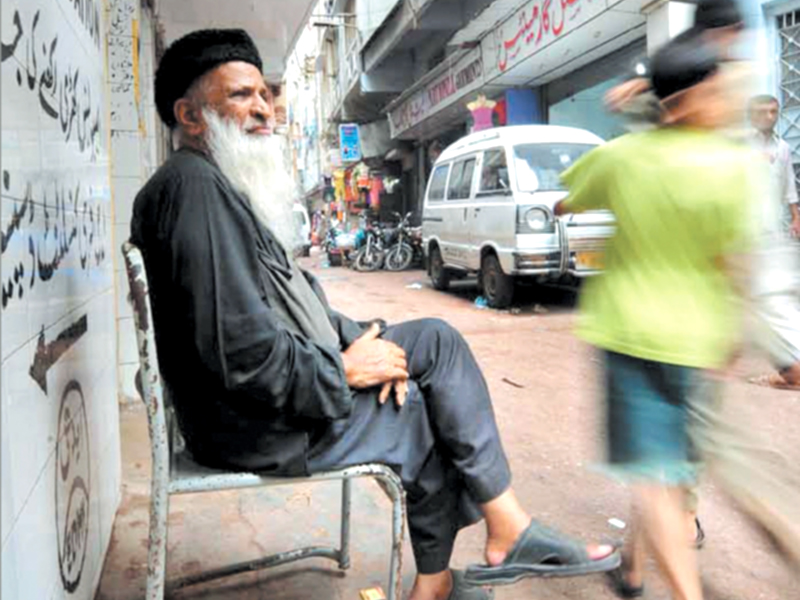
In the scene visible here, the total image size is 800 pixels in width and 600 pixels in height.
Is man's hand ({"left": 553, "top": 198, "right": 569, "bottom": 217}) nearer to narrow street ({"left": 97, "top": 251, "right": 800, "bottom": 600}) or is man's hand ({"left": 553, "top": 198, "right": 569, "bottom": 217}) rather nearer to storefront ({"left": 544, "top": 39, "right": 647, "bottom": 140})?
narrow street ({"left": 97, "top": 251, "right": 800, "bottom": 600})

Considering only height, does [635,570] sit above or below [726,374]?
below

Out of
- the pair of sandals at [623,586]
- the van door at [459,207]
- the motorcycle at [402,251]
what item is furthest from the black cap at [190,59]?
the motorcycle at [402,251]

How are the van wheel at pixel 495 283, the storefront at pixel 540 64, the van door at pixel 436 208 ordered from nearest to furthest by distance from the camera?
the van wheel at pixel 495 283, the storefront at pixel 540 64, the van door at pixel 436 208

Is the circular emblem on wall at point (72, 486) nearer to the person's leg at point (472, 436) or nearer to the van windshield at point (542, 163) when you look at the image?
the person's leg at point (472, 436)

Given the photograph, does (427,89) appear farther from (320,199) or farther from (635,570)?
(320,199)

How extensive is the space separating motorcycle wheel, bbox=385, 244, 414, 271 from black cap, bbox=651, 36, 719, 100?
13.8 metres

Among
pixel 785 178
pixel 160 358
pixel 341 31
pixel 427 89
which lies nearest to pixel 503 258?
pixel 785 178

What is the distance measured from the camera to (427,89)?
15.7 meters

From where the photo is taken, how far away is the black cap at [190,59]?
1952 millimetres

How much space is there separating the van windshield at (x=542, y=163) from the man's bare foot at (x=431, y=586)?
6463 mm

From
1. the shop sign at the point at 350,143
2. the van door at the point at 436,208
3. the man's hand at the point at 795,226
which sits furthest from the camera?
the shop sign at the point at 350,143

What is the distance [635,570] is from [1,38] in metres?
2.13

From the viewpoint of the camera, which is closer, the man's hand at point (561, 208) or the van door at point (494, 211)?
the man's hand at point (561, 208)

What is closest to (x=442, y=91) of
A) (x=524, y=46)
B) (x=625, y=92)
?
(x=524, y=46)
